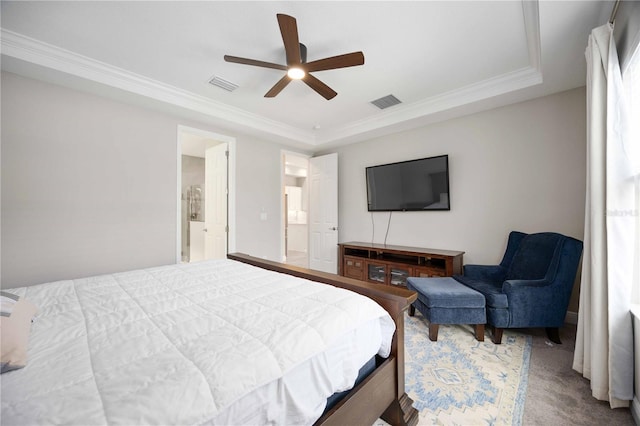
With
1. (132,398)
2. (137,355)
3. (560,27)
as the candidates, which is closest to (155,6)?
(137,355)

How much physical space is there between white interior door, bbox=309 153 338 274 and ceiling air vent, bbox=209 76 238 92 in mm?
2201

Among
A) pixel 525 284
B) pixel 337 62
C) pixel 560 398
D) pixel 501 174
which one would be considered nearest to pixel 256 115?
pixel 337 62

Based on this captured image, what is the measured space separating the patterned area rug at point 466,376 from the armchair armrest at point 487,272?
543 millimetres

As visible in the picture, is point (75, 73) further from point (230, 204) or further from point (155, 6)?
point (230, 204)

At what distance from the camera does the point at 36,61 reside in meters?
2.23

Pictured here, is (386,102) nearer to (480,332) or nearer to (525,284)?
(525,284)

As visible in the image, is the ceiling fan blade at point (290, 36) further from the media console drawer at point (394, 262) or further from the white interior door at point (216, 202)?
the media console drawer at point (394, 262)

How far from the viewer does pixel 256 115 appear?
377 centimetres

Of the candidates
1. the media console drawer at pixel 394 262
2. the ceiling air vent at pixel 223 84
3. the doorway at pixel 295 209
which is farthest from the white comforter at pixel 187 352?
the doorway at pixel 295 209

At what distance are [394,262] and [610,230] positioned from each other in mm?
2240

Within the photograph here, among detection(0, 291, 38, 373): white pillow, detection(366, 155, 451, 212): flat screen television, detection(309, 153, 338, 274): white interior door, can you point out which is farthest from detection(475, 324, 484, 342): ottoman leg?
detection(0, 291, 38, 373): white pillow

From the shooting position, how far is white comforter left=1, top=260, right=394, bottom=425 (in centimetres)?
67

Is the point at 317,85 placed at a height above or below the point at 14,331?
above

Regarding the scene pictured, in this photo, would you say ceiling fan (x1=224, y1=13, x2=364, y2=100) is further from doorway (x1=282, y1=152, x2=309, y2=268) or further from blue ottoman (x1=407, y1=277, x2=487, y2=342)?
doorway (x1=282, y1=152, x2=309, y2=268)
